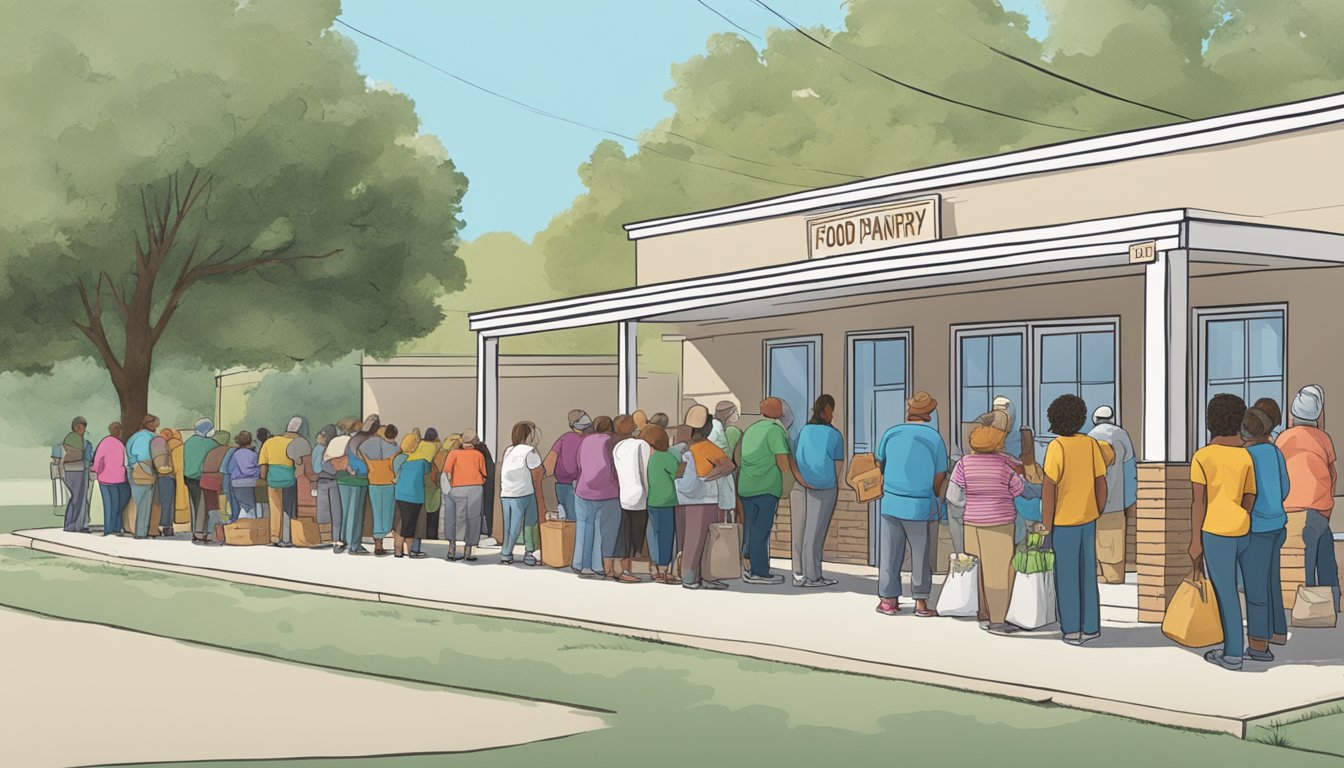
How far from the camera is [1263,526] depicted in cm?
1171

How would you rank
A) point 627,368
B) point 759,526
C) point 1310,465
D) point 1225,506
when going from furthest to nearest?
point 627,368 → point 759,526 → point 1310,465 → point 1225,506

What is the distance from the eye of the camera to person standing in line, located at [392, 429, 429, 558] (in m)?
20.7

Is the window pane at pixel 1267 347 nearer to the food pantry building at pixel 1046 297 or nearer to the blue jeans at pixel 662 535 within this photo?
the food pantry building at pixel 1046 297

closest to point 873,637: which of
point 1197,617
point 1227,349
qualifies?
point 1197,617

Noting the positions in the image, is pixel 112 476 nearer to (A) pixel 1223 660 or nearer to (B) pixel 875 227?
(B) pixel 875 227

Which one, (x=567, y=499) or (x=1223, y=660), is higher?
(x=567, y=499)

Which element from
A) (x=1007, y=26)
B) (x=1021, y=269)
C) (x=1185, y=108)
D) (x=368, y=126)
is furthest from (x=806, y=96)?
(x=1021, y=269)

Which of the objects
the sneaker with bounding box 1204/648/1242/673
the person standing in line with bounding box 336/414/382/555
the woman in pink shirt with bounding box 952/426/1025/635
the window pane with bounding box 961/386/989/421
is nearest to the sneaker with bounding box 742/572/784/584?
the window pane with bounding box 961/386/989/421

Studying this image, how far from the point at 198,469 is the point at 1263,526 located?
54.0ft

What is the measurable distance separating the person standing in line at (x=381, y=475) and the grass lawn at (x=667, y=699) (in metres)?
4.44

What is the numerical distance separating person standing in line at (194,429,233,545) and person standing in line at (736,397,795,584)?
9498 mm

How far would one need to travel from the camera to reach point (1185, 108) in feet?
190

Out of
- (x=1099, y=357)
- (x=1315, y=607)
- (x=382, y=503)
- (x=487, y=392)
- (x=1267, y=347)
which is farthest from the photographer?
(x=487, y=392)

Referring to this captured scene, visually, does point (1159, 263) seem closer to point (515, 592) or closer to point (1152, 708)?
point (1152, 708)
